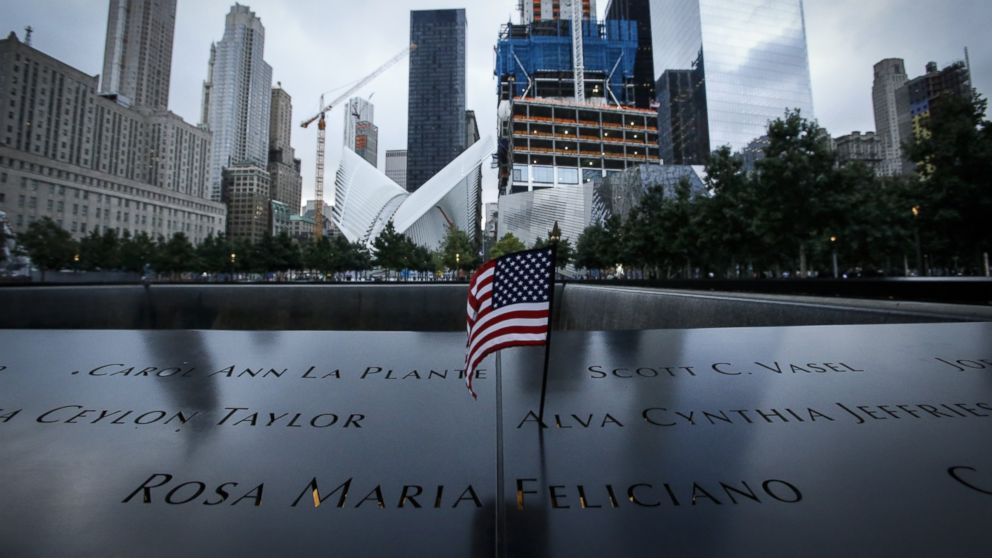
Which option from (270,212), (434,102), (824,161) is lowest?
(824,161)

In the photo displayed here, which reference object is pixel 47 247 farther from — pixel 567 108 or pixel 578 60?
pixel 578 60

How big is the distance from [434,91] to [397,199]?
128679mm

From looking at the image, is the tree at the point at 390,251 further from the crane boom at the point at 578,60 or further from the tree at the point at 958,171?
the crane boom at the point at 578,60

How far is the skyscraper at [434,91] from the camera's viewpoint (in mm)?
189875

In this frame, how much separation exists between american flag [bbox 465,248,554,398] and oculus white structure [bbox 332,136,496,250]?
75.6m

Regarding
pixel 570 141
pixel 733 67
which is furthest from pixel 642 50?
pixel 570 141

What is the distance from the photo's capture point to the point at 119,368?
13.2ft

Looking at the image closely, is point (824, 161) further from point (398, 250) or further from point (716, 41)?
point (716, 41)

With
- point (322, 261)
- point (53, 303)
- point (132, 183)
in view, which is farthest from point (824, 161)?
point (132, 183)

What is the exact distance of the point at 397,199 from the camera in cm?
7975

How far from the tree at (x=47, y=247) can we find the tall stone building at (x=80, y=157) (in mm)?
21456

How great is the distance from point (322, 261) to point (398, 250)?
10251mm

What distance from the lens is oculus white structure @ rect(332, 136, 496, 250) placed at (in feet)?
255

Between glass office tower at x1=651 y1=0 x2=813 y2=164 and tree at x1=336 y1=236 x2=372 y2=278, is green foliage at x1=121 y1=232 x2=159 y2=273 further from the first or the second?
glass office tower at x1=651 y1=0 x2=813 y2=164
